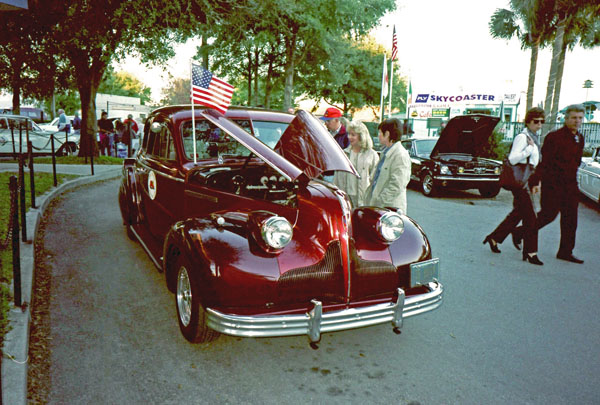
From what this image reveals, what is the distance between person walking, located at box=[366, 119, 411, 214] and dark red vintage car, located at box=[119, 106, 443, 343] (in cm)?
113

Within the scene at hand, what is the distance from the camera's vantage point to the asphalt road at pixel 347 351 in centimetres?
312

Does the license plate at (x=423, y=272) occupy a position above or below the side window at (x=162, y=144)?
below

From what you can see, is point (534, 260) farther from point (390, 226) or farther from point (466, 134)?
point (466, 134)

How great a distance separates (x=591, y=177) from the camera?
1067 cm

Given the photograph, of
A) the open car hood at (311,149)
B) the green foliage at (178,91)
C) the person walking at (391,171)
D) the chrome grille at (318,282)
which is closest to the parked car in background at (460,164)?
the person walking at (391,171)

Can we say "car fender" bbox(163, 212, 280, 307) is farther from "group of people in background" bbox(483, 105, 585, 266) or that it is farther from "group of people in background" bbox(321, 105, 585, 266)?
"group of people in background" bbox(483, 105, 585, 266)

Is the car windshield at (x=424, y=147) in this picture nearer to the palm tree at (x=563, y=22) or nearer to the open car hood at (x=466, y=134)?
the open car hood at (x=466, y=134)

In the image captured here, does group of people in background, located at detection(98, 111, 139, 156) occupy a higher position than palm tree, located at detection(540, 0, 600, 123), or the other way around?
palm tree, located at detection(540, 0, 600, 123)

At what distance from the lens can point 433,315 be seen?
4461 millimetres

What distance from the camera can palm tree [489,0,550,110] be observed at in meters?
21.7

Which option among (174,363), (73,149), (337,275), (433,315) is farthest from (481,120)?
(73,149)

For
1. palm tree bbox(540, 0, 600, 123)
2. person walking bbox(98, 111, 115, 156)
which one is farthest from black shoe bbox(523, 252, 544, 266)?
person walking bbox(98, 111, 115, 156)

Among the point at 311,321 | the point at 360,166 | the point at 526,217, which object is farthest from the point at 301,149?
the point at 526,217

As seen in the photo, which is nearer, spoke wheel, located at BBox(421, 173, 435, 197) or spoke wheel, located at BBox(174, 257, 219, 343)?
spoke wheel, located at BBox(174, 257, 219, 343)
